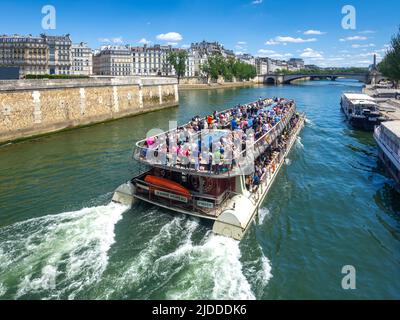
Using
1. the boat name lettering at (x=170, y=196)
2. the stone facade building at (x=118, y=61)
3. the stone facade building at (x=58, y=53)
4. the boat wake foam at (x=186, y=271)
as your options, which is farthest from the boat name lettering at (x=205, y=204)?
the stone facade building at (x=118, y=61)

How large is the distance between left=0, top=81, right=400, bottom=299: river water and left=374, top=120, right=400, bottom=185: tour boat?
100 cm

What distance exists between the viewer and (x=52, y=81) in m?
33.8

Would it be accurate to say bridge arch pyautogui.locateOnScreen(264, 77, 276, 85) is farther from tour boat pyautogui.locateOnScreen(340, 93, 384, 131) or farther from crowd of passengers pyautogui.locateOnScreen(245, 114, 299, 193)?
crowd of passengers pyautogui.locateOnScreen(245, 114, 299, 193)

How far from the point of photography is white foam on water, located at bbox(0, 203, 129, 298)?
10.1 metres

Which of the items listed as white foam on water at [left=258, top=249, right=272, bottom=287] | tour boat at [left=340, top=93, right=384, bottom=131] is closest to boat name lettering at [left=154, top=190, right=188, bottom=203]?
white foam on water at [left=258, top=249, right=272, bottom=287]

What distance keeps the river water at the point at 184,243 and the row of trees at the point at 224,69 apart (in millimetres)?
114242

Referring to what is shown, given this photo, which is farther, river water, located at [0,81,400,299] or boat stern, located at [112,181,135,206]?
boat stern, located at [112,181,135,206]

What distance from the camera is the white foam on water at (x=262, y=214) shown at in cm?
1495

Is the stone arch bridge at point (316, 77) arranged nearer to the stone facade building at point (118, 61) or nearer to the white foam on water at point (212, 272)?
the stone facade building at point (118, 61)

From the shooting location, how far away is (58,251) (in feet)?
38.4

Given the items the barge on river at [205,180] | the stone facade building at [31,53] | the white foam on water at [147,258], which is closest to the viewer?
the white foam on water at [147,258]

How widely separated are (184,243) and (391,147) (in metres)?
18.6

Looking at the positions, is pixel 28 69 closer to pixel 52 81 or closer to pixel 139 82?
pixel 139 82

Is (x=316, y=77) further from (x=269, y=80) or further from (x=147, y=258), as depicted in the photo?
(x=147, y=258)
